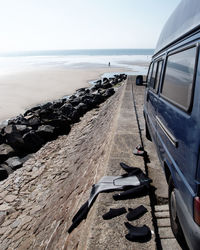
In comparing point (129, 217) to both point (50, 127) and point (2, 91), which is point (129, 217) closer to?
point (50, 127)

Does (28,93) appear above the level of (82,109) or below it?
below

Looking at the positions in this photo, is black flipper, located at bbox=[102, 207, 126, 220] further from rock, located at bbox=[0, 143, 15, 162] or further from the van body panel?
rock, located at bbox=[0, 143, 15, 162]

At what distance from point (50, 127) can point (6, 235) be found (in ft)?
24.0

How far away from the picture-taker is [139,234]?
2.63 m

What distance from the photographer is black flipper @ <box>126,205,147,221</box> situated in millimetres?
2954

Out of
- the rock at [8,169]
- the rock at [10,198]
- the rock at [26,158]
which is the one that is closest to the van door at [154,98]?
the rock at [10,198]

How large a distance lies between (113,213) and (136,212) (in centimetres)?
31

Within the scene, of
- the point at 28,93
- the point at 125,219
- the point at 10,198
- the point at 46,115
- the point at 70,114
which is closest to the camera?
the point at 125,219

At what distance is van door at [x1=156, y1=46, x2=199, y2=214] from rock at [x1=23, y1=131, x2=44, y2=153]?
8.14 m

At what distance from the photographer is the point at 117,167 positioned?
14.4 feet

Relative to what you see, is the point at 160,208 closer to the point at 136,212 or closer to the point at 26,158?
the point at 136,212

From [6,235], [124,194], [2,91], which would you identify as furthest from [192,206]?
[2,91]

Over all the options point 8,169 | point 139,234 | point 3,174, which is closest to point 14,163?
point 8,169

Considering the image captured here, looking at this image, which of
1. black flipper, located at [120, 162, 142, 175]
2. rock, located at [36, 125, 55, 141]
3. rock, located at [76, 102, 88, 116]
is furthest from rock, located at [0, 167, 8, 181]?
rock, located at [76, 102, 88, 116]
